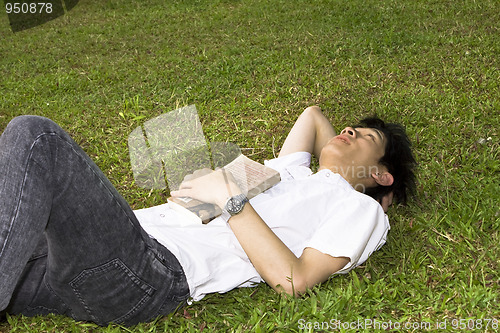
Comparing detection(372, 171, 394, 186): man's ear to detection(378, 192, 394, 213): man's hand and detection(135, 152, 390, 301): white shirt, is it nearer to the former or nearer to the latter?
detection(378, 192, 394, 213): man's hand

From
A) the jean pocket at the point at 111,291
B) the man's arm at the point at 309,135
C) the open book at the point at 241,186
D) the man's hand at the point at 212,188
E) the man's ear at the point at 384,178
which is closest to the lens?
the jean pocket at the point at 111,291

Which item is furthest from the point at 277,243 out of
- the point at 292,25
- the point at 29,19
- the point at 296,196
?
the point at 29,19

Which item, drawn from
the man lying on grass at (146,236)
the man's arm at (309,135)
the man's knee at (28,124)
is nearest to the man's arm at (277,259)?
the man lying on grass at (146,236)

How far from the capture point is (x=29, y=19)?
894 centimetres

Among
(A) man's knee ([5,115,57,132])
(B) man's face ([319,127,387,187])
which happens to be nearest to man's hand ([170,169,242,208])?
(B) man's face ([319,127,387,187])

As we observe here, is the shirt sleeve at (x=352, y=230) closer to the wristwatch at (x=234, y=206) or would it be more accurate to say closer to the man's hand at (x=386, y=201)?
the wristwatch at (x=234, y=206)

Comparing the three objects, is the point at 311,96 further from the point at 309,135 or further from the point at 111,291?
the point at 111,291

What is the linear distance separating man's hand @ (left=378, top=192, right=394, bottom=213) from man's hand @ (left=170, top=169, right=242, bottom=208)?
3.29 feet

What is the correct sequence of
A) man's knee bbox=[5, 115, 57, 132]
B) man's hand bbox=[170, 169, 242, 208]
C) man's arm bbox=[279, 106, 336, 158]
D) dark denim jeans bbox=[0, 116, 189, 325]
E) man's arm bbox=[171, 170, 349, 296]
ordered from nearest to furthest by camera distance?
dark denim jeans bbox=[0, 116, 189, 325]
man's knee bbox=[5, 115, 57, 132]
man's arm bbox=[171, 170, 349, 296]
man's hand bbox=[170, 169, 242, 208]
man's arm bbox=[279, 106, 336, 158]

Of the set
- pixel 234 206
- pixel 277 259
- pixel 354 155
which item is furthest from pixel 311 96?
pixel 277 259

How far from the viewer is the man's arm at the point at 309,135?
3316 millimetres

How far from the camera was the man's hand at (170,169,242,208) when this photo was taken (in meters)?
2.44

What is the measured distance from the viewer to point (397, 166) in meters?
3.04

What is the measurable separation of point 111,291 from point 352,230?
3.55 feet
